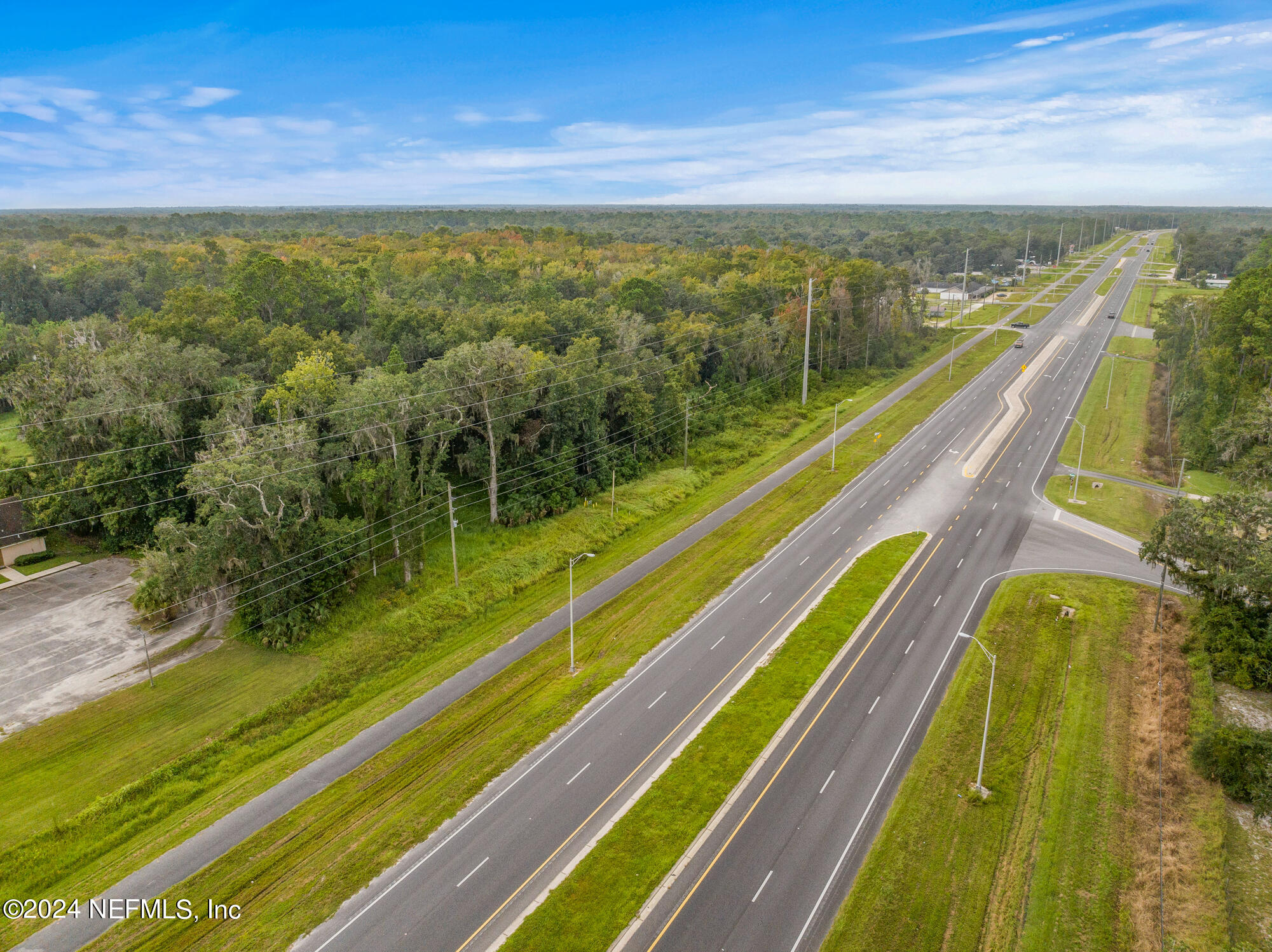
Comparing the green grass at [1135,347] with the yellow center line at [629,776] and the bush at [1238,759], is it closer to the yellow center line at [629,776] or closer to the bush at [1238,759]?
the yellow center line at [629,776]

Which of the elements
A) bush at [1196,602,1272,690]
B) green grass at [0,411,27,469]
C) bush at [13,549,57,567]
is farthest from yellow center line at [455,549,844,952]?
green grass at [0,411,27,469]

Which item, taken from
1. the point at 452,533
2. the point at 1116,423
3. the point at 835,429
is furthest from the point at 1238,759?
the point at 1116,423

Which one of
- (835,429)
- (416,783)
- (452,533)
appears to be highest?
(452,533)

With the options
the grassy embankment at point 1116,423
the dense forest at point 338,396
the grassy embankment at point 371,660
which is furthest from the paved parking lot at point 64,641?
the grassy embankment at point 1116,423

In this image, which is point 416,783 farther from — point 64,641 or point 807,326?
point 807,326

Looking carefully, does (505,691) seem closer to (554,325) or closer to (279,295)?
(554,325)

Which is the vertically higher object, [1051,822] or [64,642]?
[64,642]

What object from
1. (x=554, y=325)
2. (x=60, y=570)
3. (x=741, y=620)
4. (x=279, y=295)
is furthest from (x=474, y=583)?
(x=279, y=295)
